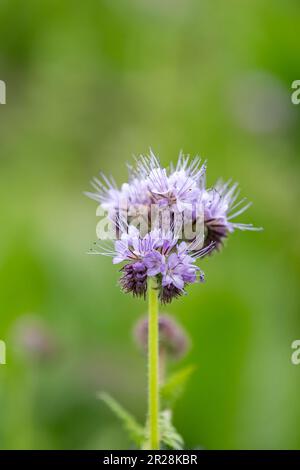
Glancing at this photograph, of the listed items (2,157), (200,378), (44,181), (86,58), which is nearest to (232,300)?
(200,378)

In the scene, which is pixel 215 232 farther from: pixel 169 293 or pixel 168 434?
pixel 168 434

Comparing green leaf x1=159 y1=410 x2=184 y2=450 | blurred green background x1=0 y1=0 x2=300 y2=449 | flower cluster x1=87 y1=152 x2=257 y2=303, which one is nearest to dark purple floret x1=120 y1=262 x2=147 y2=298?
flower cluster x1=87 y1=152 x2=257 y2=303

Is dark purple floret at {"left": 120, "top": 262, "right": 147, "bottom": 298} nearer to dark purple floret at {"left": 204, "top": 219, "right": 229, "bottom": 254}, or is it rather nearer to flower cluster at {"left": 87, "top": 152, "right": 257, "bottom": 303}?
flower cluster at {"left": 87, "top": 152, "right": 257, "bottom": 303}

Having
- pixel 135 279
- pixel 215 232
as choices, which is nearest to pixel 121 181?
pixel 215 232

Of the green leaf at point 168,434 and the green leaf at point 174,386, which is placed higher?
the green leaf at point 174,386

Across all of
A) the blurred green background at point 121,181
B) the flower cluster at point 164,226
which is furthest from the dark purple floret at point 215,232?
the blurred green background at point 121,181

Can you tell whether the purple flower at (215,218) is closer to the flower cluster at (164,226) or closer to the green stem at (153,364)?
the flower cluster at (164,226)

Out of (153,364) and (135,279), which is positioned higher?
(135,279)

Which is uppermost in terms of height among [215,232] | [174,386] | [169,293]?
[215,232]
